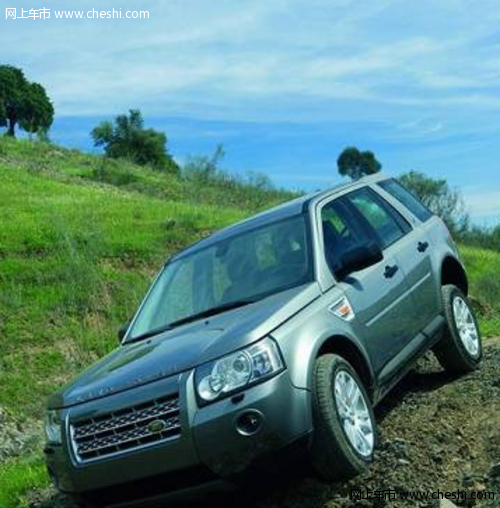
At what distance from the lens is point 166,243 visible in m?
23.8

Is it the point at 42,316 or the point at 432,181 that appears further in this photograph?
the point at 432,181

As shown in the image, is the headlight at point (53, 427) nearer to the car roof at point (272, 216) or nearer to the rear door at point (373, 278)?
the rear door at point (373, 278)

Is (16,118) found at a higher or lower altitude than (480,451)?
higher

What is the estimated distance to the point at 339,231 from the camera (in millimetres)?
7438

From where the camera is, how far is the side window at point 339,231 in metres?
7.04

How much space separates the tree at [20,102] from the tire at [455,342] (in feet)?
229

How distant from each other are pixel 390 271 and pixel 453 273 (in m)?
1.73

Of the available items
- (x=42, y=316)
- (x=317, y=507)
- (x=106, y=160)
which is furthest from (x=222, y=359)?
(x=106, y=160)

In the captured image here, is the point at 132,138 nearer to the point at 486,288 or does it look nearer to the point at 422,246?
the point at 486,288

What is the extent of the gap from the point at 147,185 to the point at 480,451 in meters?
32.6

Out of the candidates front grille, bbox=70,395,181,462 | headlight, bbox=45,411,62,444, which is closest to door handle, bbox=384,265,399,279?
front grille, bbox=70,395,181,462

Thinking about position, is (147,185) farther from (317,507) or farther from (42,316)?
(317,507)

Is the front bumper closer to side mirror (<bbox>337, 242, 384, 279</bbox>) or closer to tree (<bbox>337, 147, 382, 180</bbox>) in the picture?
side mirror (<bbox>337, 242, 384, 279</bbox>)

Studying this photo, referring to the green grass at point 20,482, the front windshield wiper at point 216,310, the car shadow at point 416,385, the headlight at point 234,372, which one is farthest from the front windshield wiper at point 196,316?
the green grass at point 20,482
